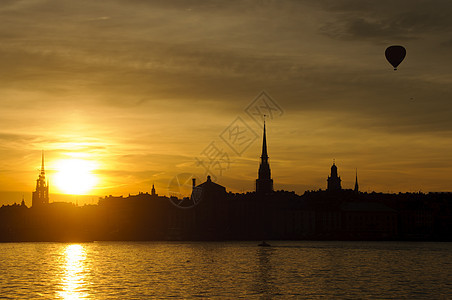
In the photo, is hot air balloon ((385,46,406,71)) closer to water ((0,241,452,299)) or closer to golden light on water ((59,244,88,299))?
water ((0,241,452,299))

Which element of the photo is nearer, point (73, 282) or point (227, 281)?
point (227, 281)

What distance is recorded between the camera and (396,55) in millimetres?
74500

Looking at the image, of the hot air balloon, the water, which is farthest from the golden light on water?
the hot air balloon

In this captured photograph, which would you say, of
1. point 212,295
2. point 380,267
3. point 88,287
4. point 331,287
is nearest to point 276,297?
point 212,295

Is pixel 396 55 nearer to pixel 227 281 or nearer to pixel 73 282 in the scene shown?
pixel 227 281

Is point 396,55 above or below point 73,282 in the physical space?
above

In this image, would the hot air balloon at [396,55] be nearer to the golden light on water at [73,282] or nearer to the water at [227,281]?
the water at [227,281]

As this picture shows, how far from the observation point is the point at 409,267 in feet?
330

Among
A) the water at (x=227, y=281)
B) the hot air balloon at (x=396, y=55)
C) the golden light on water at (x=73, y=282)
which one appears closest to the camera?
the golden light on water at (x=73, y=282)

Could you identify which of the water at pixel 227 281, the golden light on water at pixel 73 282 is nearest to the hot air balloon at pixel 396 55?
the water at pixel 227 281

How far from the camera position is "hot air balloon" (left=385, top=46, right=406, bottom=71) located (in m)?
74.3

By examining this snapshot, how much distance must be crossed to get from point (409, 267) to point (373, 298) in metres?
42.3

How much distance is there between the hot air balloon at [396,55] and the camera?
244 ft

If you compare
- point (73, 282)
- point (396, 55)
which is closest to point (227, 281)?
point (73, 282)
